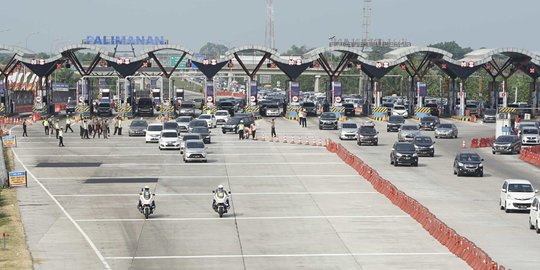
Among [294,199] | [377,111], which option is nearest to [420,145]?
[294,199]

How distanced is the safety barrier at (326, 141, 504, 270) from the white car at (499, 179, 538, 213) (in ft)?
11.7

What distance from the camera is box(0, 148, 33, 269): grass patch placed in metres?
34.4

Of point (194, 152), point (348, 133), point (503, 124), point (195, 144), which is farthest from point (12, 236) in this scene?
point (503, 124)

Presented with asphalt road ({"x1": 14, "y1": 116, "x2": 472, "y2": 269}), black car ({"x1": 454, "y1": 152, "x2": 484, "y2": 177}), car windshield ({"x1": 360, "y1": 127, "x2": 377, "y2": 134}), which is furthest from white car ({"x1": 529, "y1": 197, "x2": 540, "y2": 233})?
car windshield ({"x1": 360, "y1": 127, "x2": 377, "y2": 134})

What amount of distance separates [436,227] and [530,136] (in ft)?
149

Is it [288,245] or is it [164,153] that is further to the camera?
[164,153]

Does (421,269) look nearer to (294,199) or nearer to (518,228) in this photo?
(518,228)

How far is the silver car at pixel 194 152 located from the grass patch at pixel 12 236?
52.8 feet

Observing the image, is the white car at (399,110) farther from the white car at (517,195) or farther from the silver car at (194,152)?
the white car at (517,195)

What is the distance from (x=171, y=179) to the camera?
59812 millimetres

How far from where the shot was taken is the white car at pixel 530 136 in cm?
8256

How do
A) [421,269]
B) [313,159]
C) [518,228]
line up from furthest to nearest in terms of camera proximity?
[313,159] < [518,228] < [421,269]

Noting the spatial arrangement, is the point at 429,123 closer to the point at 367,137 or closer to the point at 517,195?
the point at 367,137

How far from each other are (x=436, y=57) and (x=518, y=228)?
88.4m
